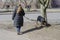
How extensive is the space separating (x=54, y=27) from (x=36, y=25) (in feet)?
3.76

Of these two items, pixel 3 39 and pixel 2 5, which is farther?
pixel 2 5

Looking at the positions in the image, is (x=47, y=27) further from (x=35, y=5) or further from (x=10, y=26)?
(x=35, y=5)

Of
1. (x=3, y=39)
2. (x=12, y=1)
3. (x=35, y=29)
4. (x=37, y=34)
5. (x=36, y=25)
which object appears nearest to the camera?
(x=3, y=39)

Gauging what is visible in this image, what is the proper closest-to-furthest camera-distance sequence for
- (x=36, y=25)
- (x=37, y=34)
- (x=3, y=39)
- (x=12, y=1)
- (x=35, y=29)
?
(x=3, y=39) < (x=37, y=34) < (x=35, y=29) < (x=36, y=25) < (x=12, y=1)

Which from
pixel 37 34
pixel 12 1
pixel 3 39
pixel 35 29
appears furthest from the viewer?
pixel 12 1

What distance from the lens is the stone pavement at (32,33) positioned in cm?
1098

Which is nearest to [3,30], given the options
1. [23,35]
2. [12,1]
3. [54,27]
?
[23,35]

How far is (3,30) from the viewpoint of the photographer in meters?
12.6

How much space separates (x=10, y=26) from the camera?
44.7 ft

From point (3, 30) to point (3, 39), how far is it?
1.88m

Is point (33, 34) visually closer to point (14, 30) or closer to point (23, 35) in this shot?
point (23, 35)

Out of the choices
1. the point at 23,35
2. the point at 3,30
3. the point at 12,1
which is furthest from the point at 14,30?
the point at 12,1

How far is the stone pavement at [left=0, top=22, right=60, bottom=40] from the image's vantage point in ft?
36.0

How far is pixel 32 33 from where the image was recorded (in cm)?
1172
